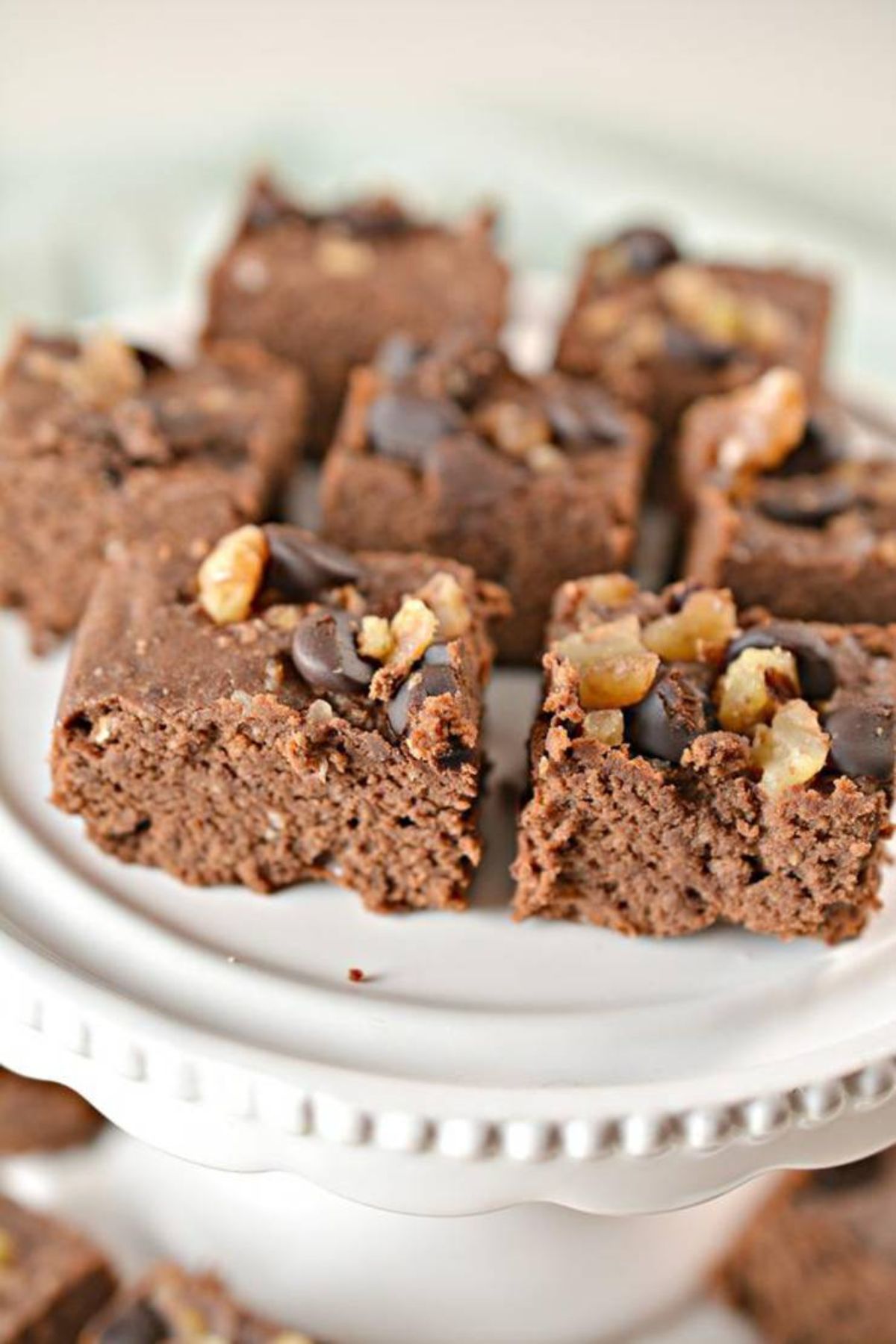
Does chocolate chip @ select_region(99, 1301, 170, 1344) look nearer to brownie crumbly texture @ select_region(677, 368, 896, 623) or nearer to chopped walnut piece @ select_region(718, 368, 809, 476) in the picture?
brownie crumbly texture @ select_region(677, 368, 896, 623)

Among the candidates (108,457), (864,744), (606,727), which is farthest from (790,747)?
(108,457)

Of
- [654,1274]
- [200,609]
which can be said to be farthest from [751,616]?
[654,1274]

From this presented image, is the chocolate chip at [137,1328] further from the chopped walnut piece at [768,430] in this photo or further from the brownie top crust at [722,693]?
the chopped walnut piece at [768,430]

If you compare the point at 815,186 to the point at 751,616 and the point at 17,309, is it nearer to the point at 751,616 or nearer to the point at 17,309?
the point at 17,309

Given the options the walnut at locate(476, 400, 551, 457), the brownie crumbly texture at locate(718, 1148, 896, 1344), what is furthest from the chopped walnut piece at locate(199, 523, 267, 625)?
the brownie crumbly texture at locate(718, 1148, 896, 1344)

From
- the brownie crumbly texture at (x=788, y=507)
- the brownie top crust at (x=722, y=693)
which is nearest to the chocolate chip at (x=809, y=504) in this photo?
the brownie crumbly texture at (x=788, y=507)

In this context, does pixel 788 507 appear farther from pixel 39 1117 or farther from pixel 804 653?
pixel 39 1117
